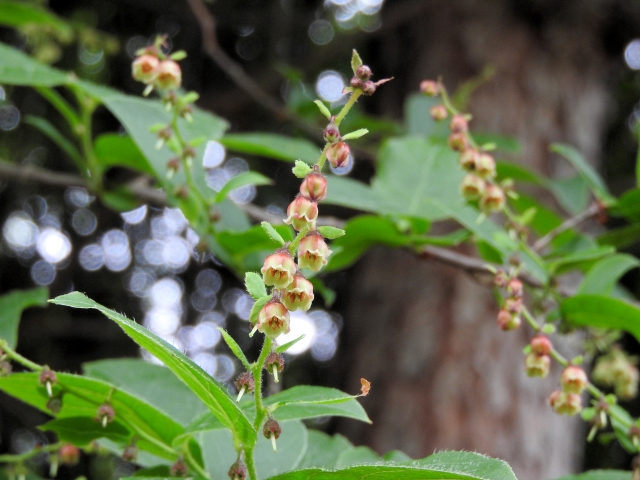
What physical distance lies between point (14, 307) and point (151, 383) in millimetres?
323

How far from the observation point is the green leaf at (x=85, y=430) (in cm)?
91

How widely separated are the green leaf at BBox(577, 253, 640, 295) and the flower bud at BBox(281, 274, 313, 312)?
81cm

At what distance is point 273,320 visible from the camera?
2.08 feet

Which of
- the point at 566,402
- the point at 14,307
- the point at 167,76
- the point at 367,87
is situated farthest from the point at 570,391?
the point at 14,307

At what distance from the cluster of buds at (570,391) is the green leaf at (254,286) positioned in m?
0.54

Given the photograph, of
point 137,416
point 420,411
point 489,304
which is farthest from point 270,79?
point 137,416

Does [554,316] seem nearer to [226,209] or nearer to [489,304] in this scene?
[226,209]

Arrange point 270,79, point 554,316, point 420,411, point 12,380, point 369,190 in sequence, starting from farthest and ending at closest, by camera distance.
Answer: point 270,79 < point 420,411 < point 369,190 < point 554,316 < point 12,380

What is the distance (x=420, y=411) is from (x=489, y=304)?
1.41 ft

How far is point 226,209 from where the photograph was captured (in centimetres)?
149

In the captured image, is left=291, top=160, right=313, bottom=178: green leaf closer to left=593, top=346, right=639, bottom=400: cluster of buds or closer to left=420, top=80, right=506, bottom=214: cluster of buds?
left=420, top=80, right=506, bottom=214: cluster of buds

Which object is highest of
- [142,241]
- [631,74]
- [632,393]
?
[631,74]

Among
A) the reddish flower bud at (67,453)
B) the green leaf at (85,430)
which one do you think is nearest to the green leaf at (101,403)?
the green leaf at (85,430)

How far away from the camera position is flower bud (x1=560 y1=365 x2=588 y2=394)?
38.5 inches
